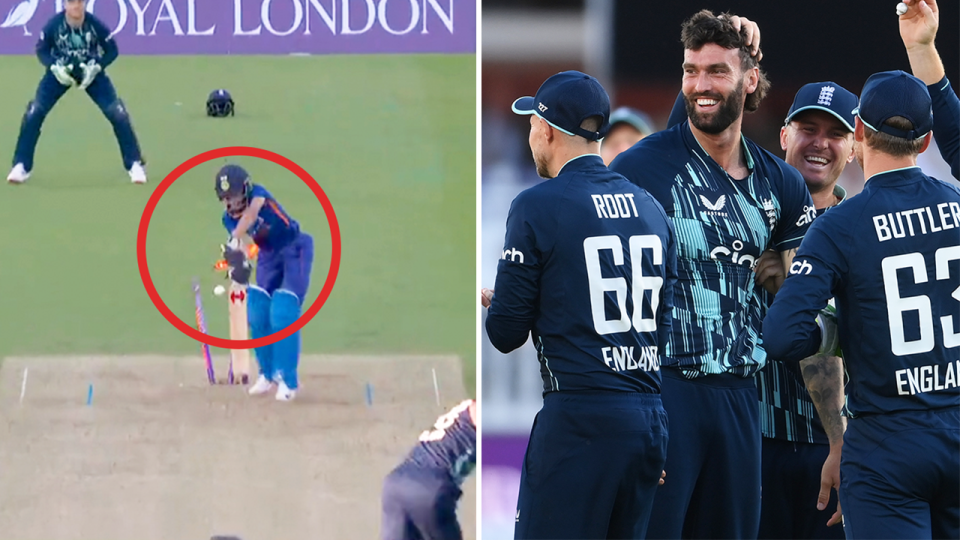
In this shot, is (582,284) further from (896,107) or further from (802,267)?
(896,107)

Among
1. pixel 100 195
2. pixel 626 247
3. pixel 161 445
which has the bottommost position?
pixel 161 445

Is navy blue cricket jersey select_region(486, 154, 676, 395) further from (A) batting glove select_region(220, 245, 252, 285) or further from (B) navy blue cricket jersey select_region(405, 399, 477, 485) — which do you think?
(A) batting glove select_region(220, 245, 252, 285)

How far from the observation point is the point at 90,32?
4410 mm

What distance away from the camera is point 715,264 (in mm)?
3074

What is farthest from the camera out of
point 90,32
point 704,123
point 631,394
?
point 90,32

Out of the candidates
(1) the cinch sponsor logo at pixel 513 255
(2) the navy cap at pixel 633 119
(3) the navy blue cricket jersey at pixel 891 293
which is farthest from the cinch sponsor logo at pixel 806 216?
(2) the navy cap at pixel 633 119

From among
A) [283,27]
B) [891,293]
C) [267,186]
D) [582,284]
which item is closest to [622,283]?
[582,284]

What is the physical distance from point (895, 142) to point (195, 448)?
10.2 ft

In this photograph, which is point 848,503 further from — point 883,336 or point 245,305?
point 245,305

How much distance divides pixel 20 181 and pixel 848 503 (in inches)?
139

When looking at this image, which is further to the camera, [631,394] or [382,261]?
[382,261]

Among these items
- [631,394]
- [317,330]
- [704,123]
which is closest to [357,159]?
[317,330]

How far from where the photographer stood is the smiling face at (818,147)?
3.55 meters

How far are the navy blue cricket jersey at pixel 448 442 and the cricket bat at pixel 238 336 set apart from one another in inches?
31.1
